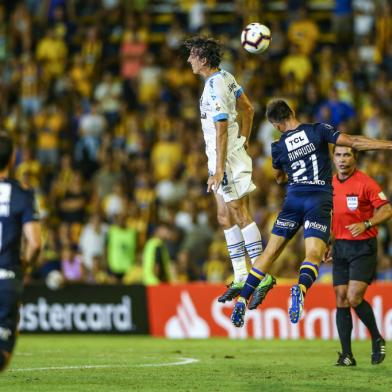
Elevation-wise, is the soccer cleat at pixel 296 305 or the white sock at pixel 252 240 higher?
the white sock at pixel 252 240

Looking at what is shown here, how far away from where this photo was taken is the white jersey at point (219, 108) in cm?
1230

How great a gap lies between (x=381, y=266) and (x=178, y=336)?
153 inches

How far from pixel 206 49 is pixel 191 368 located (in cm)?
374

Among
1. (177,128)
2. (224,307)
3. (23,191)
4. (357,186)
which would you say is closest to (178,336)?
(224,307)

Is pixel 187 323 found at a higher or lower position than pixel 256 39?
lower

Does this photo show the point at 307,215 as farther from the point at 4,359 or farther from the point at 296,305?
the point at 4,359

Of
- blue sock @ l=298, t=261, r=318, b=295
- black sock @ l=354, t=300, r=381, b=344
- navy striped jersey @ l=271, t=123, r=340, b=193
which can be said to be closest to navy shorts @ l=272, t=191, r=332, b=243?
navy striped jersey @ l=271, t=123, r=340, b=193

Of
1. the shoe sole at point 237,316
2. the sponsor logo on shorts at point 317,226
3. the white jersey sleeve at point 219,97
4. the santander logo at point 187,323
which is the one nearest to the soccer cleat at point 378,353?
the sponsor logo on shorts at point 317,226

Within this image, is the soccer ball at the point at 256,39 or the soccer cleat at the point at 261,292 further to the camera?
the soccer ball at the point at 256,39

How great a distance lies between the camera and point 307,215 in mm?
12031

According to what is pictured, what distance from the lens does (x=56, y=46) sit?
86.1 ft

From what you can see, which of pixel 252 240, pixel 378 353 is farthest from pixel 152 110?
pixel 378 353

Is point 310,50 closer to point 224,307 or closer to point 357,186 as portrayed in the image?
point 224,307

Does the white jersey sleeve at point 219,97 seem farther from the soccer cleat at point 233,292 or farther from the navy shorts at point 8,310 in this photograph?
the navy shorts at point 8,310
